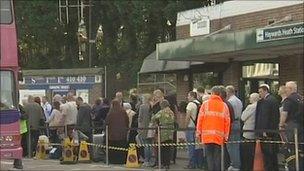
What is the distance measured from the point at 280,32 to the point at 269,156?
134 inches

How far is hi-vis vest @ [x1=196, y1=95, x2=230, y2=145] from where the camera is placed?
43.0ft

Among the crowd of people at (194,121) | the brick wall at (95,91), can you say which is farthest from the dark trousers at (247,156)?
the brick wall at (95,91)

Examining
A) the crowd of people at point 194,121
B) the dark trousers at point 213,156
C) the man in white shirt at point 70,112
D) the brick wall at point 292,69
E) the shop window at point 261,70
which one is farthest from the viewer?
the shop window at point 261,70

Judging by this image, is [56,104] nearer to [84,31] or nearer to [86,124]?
[86,124]

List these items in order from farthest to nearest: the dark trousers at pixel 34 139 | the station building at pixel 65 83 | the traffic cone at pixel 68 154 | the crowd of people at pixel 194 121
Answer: the station building at pixel 65 83, the dark trousers at pixel 34 139, the traffic cone at pixel 68 154, the crowd of people at pixel 194 121

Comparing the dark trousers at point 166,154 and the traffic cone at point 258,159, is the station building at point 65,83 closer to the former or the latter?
the dark trousers at point 166,154

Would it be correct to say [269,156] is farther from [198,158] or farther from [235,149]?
[198,158]

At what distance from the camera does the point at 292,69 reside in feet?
63.5

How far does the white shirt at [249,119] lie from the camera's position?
47.4 feet

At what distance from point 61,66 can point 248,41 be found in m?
36.2

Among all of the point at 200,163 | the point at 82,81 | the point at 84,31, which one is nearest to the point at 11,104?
the point at 200,163

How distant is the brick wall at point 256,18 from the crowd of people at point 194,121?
3.01 meters

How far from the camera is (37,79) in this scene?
3419 cm

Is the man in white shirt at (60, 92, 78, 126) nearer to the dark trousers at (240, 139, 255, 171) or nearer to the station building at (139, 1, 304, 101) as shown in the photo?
the station building at (139, 1, 304, 101)
